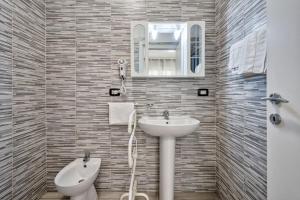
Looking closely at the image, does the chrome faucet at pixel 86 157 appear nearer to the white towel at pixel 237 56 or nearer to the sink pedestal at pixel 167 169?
the sink pedestal at pixel 167 169

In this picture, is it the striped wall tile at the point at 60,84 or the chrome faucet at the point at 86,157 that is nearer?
the chrome faucet at the point at 86,157

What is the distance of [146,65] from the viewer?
210 centimetres

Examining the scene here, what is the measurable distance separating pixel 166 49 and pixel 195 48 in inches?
12.9

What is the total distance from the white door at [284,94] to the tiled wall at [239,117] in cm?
31

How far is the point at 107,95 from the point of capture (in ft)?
7.16

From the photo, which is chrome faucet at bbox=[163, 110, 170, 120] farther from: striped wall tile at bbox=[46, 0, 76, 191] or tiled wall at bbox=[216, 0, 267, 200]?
striped wall tile at bbox=[46, 0, 76, 191]

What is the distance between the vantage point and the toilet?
156 centimetres

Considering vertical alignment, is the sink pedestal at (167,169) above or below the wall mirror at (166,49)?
below

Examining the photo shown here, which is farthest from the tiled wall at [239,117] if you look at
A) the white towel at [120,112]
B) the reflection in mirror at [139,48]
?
the white towel at [120,112]

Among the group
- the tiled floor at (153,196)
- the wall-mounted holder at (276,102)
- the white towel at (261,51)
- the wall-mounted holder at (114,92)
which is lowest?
the tiled floor at (153,196)

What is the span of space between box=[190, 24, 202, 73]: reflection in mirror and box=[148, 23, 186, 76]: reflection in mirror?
9cm

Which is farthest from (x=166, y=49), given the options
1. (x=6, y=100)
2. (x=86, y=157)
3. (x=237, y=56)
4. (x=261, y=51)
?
(x=6, y=100)

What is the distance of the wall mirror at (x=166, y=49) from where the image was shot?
209 centimetres

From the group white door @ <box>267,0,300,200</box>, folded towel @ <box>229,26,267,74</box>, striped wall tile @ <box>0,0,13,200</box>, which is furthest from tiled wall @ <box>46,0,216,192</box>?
white door @ <box>267,0,300,200</box>
